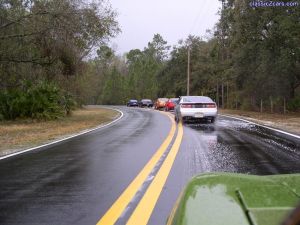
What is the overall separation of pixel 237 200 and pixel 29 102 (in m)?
Result: 28.2

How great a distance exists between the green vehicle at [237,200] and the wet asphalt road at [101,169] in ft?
6.62

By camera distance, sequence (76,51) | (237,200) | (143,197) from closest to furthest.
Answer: (237,200)
(143,197)
(76,51)

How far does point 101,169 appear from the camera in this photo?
29.8 ft

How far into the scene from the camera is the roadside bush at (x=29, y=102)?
96.9 ft

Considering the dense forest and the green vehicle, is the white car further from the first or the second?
the green vehicle

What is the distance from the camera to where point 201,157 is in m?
10.6

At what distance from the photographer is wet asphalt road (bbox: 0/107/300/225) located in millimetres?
5809

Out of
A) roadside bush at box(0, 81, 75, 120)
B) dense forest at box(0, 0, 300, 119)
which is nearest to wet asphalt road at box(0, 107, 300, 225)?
dense forest at box(0, 0, 300, 119)

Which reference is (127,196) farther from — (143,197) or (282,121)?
(282,121)

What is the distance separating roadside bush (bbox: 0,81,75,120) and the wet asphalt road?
16253 mm

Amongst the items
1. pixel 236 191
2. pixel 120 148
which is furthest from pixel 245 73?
pixel 236 191

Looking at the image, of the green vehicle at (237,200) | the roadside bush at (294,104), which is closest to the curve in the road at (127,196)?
the green vehicle at (237,200)

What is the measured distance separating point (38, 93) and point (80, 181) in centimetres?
2319

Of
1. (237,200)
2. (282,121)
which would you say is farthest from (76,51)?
(237,200)
